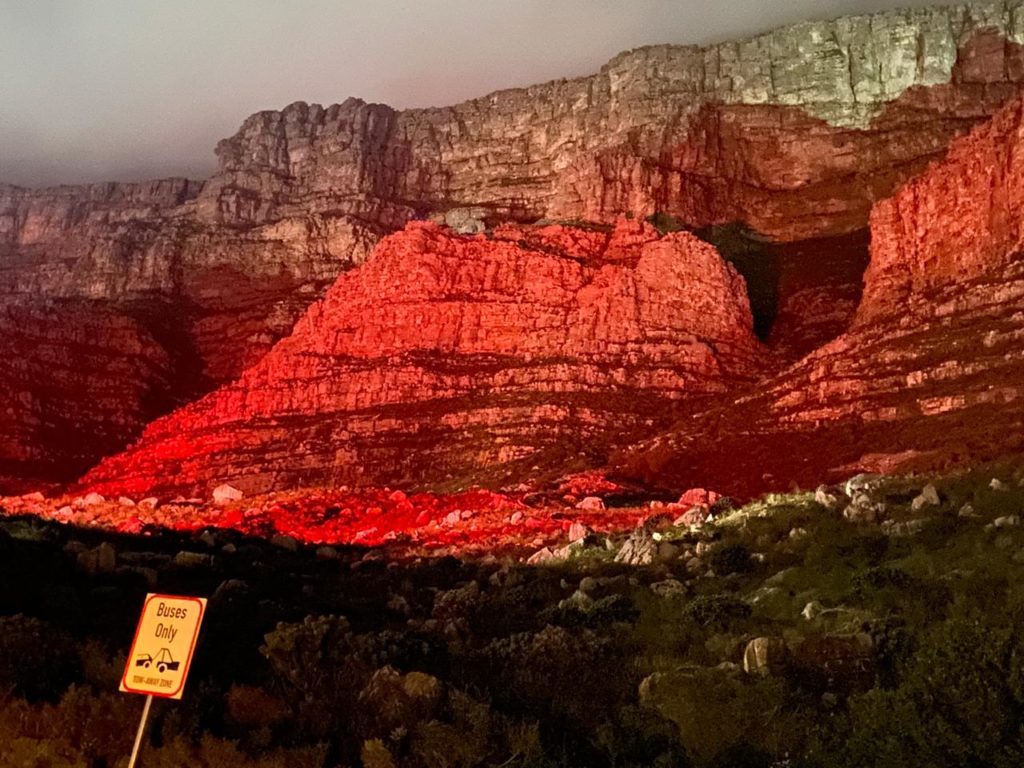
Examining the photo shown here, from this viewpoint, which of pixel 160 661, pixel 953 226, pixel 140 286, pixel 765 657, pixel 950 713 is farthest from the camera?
pixel 140 286

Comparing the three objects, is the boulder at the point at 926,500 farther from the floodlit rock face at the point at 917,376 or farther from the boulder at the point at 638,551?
the floodlit rock face at the point at 917,376

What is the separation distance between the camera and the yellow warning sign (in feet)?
18.9

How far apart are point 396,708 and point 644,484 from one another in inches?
1342

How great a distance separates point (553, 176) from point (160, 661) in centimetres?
10292

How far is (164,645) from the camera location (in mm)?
5871

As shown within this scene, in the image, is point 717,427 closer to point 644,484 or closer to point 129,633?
point 644,484

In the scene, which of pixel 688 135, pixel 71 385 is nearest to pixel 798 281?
pixel 688 135

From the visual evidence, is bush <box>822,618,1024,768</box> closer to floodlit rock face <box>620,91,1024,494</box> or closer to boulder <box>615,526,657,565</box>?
boulder <box>615,526,657,565</box>

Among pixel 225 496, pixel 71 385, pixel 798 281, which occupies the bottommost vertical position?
pixel 225 496

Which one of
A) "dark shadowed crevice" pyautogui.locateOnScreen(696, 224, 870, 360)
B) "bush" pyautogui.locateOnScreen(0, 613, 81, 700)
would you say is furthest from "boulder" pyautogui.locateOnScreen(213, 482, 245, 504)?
"dark shadowed crevice" pyautogui.locateOnScreen(696, 224, 870, 360)

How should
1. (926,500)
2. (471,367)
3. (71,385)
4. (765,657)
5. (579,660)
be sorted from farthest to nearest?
(71,385) < (471,367) < (926,500) < (579,660) < (765,657)

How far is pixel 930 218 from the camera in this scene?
58031 mm

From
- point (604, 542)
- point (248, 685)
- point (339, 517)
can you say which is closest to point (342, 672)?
point (248, 685)

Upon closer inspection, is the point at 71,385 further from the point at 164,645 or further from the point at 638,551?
the point at 164,645
